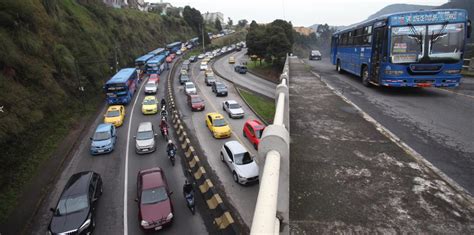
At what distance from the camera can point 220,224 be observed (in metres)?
11.5

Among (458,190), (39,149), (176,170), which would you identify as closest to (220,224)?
(176,170)

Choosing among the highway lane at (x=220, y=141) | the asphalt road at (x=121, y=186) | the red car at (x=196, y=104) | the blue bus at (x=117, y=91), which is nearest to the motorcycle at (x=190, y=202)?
the asphalt road at (x=121, y=186)

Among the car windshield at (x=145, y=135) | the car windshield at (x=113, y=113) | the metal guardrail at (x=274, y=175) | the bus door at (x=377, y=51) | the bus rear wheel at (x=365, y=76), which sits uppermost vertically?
the bus door at (x=377, y=51)

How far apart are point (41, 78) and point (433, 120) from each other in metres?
27.4

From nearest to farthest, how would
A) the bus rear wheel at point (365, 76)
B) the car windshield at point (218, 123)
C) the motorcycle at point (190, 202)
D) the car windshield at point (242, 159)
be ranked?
the motorcycle at point (190, 202) → the bus rear wheel at point (365, 76) → the car windshield at point (242, 159) → the car windshield at point (218, 123)

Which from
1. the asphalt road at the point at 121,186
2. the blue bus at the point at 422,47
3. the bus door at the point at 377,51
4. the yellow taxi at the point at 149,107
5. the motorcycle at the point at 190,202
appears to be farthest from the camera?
the yellow taxi at the point at 149,107

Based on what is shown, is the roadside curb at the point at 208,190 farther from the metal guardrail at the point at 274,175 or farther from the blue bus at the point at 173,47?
the blue bus at the point at 173,47

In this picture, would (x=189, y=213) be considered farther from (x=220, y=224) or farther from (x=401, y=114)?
(x=401, y=114)

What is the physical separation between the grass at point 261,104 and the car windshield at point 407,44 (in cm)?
1587

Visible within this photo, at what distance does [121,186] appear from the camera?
582 inches

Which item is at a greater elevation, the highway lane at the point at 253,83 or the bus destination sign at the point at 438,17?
the bus destination sign at the point at 438,17

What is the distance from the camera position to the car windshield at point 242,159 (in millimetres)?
15149

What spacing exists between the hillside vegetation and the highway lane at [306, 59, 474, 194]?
17.3 metres

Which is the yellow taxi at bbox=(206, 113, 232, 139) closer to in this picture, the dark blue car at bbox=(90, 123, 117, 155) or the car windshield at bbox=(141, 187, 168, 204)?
the dark blue car at bbox=(90, 123, 117, 155)
